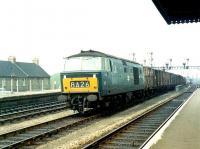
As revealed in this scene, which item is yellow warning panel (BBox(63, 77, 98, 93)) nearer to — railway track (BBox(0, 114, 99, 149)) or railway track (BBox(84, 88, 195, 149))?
railway track (BBox(0, 114, 99, 149))

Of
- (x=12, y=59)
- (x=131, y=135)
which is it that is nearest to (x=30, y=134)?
(x=131, y=135)

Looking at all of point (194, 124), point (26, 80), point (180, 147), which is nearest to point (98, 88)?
point (194, 124)

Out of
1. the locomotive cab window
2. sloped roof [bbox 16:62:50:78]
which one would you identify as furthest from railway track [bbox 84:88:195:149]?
sloped roof [bbox 16:62:50:78]

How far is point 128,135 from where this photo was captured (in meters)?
13.6

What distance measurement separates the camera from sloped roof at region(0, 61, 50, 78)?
72.2 m

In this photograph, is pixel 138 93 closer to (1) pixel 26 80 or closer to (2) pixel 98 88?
(2) pixel 98 88

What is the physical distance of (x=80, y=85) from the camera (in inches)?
739

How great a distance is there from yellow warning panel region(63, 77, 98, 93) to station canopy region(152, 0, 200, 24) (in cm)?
467

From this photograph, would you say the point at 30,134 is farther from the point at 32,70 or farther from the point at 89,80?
the point at 32,70

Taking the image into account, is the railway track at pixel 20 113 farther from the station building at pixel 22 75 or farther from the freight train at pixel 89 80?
the station building at pixel 22 75

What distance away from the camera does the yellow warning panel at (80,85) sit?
1855 centimetres

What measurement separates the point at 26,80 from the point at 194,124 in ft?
196

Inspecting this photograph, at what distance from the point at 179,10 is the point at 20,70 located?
58.1 m

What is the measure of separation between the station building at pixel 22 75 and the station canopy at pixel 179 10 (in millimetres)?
46754
